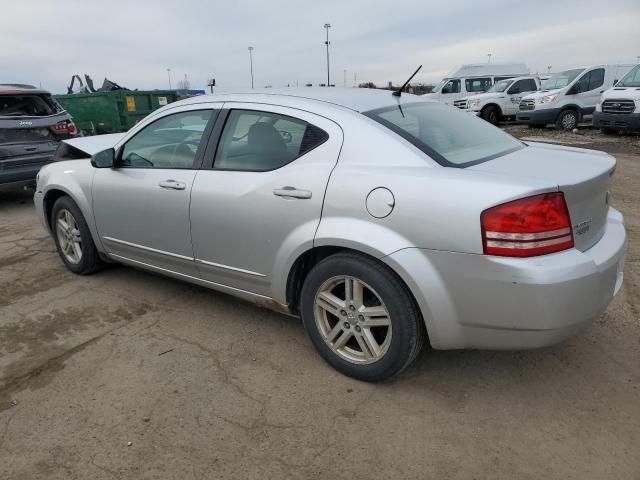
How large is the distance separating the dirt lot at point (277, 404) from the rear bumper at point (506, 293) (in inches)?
16.4

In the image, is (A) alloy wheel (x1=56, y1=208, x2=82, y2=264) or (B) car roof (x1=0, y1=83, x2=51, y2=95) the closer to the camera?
(A) alloy wheel (x1=56, y1=208, x2=82, y2=264)

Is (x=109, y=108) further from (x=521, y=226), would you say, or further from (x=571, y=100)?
(x=521, y=226)

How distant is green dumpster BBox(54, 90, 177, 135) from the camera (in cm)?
1422

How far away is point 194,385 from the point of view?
2877 millimetres

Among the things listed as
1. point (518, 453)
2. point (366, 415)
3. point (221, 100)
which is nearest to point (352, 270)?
point (366, 415)

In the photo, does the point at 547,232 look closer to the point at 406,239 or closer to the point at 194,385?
the point at 406,239

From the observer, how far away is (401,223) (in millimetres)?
2479

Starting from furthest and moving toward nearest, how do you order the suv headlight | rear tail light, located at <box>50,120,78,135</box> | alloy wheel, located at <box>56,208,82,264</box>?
the suv headlight
rear tail light, located at <box>50,120,78,135</box>
alloy wheel, located at <box>56,208,82,264</box>

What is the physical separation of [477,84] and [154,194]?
68.5 feet

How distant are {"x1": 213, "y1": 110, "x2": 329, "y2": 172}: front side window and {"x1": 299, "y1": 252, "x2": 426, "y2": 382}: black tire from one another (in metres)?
0.67

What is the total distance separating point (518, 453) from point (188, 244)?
7.48 feet

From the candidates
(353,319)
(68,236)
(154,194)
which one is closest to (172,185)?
(154,194)

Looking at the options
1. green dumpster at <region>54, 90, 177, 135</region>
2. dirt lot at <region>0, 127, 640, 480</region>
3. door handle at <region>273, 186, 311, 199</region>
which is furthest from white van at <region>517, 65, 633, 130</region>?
door handle at <region>273, 186, 311, 199</region>

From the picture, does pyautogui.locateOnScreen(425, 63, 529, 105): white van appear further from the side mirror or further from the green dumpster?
the side mirror
